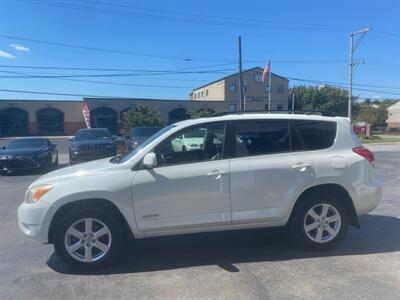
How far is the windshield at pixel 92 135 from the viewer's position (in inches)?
639

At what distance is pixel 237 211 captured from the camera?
479cm

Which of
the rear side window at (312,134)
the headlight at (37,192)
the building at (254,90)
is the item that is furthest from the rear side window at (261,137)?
the building at (254,90)

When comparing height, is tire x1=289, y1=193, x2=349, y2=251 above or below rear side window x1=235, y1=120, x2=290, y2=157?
below

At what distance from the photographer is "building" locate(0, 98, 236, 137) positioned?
5462 centimetres

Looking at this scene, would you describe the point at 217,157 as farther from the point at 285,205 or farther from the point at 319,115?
the point at 319,115

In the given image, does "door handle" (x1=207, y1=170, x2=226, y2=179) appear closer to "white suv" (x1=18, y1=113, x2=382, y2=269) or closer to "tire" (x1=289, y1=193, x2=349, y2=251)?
"white suv" (x1=18, y1=113, x2=382, y2=269)

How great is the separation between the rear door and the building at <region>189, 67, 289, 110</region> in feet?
190

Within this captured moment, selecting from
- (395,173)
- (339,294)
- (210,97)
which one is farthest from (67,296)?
(210,97)

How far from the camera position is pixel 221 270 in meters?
4.50

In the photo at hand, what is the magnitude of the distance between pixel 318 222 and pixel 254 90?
62341 mm

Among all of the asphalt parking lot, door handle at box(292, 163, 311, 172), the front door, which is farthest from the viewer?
door handle at box(292, 163, 311, 172)

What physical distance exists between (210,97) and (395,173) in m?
60.1

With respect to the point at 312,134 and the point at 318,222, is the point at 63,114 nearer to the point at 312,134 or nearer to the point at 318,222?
the point at 312,134

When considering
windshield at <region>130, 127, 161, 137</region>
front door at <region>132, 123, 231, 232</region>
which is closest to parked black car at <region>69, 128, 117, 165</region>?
windshield at <region>130, 127, 161, 137</region>
